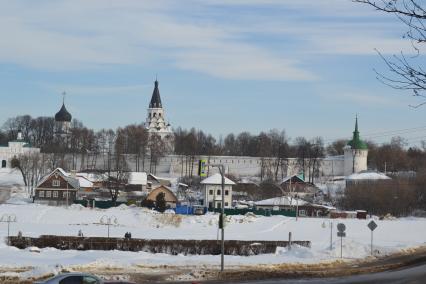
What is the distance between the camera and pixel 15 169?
149 metres

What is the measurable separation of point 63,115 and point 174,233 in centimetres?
13320

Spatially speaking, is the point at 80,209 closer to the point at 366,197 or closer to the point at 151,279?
the point at 366,197

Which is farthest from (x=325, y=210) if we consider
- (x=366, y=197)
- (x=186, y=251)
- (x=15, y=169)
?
(x=15, y=169)

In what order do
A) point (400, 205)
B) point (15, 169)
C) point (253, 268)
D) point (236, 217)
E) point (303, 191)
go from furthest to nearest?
1. point (15, 169)
2. point (303, 191)
3. point (400, 205)
4. point (236, 217)
5. point (253, 268)

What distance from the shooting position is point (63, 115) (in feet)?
606

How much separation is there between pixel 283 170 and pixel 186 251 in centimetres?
11594

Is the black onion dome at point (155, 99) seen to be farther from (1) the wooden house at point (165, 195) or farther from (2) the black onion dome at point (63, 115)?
(1) the wooden house at point (165, 195)

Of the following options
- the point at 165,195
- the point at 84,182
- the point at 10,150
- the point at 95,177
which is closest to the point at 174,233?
the point at 165,195

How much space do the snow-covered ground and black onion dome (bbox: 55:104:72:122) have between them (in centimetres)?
11128

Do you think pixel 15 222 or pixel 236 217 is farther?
pixel 236 217

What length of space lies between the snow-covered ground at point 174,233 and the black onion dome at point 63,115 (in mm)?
111282

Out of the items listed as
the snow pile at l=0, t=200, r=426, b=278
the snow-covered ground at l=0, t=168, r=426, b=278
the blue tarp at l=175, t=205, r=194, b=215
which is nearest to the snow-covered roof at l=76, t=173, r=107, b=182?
the blue tarp at l=175, t=205, r=194, b=215

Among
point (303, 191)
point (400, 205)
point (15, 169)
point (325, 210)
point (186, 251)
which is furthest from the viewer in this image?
point (15, 169)

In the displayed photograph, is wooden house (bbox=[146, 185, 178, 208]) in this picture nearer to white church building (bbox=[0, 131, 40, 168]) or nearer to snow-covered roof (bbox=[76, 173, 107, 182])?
snow-covered roof (bbox=[76, 173, 107, 182])
